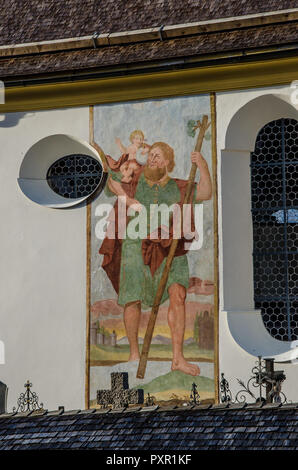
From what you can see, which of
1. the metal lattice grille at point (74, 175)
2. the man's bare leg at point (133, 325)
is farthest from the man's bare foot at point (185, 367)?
the metal lattice grille at point (74, 175)

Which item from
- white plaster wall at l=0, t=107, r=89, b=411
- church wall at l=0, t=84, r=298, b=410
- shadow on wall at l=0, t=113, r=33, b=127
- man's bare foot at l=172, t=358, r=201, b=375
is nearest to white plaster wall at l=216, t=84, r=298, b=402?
church wall at l=0, t=84, r=298, b=410

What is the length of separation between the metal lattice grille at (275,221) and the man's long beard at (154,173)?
139 centimetres

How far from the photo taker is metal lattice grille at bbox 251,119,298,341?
20969 mm

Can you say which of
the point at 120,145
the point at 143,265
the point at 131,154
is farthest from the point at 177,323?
the point at 120,145

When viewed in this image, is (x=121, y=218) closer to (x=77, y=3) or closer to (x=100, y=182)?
(x=100, y=182)

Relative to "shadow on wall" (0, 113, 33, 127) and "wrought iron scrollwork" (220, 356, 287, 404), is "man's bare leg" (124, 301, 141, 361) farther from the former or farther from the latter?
"shadow on wall" (0, 113, 33, 127)

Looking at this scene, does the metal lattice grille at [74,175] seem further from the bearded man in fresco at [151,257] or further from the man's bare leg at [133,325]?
the man's bare leg at [133,325]

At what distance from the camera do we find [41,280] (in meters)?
21.4

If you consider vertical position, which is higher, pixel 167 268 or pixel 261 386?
pixel 167 268

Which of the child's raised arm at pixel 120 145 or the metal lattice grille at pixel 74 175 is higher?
the child's raised arm at pixel 120 145

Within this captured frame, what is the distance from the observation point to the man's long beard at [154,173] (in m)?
20.9

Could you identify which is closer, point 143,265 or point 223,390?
point 223,390

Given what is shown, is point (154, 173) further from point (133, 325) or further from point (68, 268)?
→ point (133, 325)

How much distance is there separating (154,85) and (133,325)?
3.59 metres
